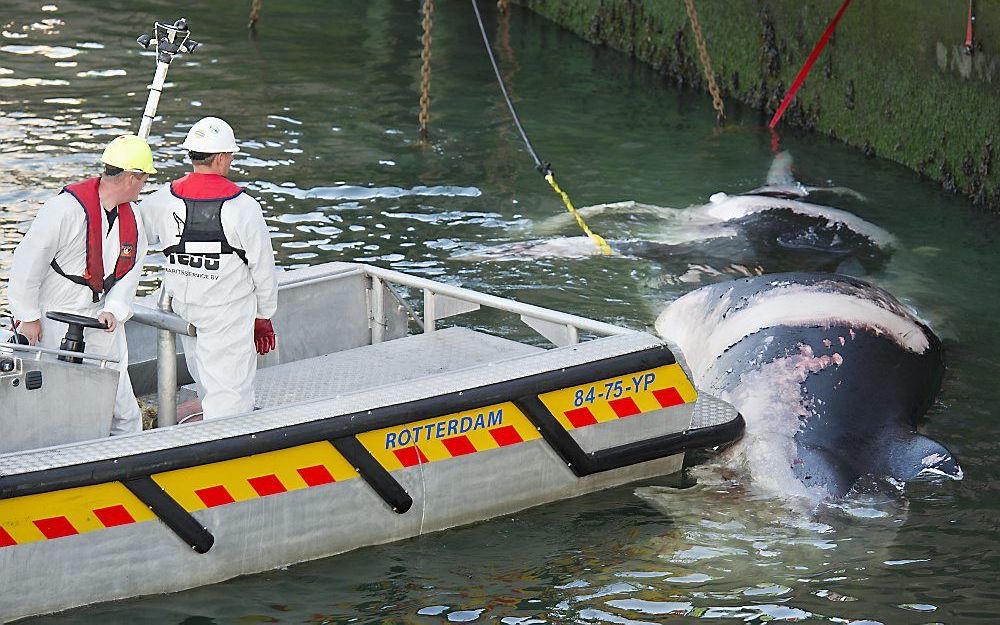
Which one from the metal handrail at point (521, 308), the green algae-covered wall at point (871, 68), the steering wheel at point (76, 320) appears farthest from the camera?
the green algae-covered wall at point (871, 68)

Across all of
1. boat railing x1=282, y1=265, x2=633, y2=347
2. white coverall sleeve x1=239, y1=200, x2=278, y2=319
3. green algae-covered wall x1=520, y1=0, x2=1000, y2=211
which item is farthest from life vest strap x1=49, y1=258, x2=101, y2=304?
green algae-covered wall x1=520, y1=0, x2=1000, y2=211

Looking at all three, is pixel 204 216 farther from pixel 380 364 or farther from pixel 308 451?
pixel 380 364

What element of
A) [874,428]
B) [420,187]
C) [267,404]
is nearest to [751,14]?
[420,187]

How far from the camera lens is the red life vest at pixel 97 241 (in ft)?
21.0

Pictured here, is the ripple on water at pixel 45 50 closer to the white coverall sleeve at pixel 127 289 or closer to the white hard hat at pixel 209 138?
the white coverall sleeve at pixel 127 289

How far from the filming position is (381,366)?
7.98 m

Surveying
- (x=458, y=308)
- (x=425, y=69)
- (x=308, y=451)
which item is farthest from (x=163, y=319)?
(x=425, y=69)

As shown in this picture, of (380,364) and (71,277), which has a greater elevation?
(71,277)

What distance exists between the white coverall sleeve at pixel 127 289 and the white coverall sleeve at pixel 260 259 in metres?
0.50

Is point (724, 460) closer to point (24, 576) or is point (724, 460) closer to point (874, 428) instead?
point (874, 428)

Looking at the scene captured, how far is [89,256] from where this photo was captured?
253 inches

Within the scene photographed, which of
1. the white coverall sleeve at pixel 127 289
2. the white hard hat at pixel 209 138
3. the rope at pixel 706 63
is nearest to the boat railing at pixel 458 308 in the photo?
the white coverall sleeve at pixel 127 289

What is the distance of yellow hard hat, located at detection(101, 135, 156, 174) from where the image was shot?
6285 millimetres

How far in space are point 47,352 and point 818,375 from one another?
13.7 feet
